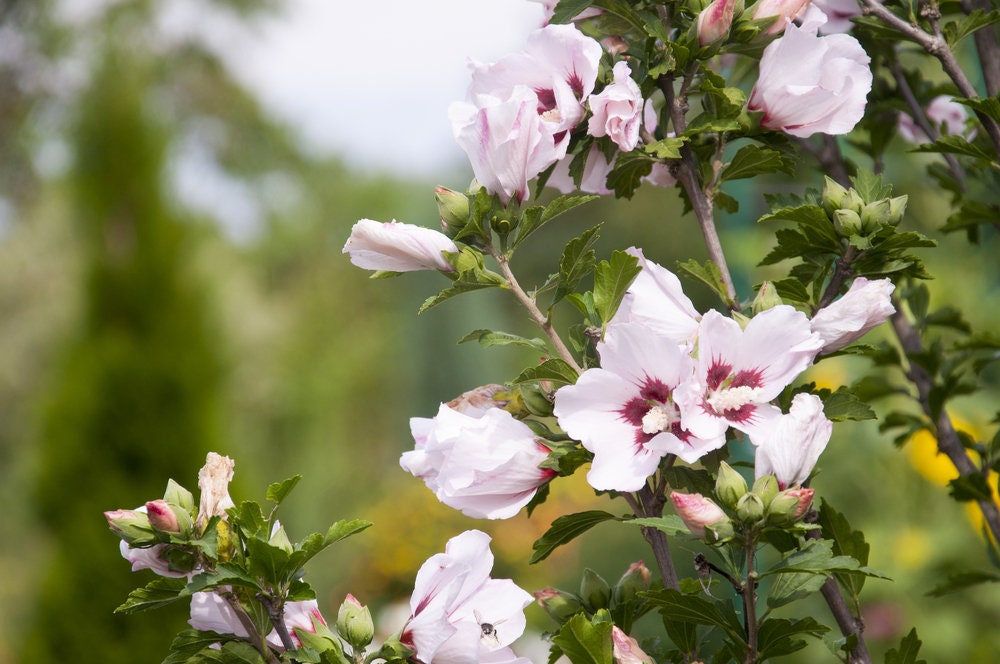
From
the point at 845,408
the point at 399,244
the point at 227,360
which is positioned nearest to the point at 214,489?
the point at 399,244

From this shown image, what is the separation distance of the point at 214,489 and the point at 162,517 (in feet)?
0.15

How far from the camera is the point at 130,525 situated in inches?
23.3

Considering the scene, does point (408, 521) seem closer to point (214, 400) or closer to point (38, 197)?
point (214, 400)

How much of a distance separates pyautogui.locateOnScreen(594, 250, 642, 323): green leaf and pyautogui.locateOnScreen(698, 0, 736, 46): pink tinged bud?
167 millimetres

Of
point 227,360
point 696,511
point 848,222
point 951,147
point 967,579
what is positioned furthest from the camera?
point 227,360

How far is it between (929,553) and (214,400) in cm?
241

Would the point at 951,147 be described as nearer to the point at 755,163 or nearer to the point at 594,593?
the point at 755,163

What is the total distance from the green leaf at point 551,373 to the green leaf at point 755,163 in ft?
0.65

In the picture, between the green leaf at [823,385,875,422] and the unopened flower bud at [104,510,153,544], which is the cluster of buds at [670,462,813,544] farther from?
the unopened flower bud at [104,510,153,544]

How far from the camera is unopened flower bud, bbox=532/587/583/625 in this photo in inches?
26.6

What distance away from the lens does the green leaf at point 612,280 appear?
59 centimetres

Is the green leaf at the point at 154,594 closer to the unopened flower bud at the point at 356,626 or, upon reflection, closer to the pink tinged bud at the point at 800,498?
the unopened flower bud at the point at 356,626

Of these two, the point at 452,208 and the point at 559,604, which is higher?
the point at 452,208

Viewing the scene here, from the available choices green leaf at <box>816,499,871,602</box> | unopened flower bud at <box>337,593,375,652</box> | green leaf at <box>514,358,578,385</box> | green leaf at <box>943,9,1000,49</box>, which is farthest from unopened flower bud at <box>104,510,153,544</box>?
green leaf at <box>943,9,1000,49</box>
